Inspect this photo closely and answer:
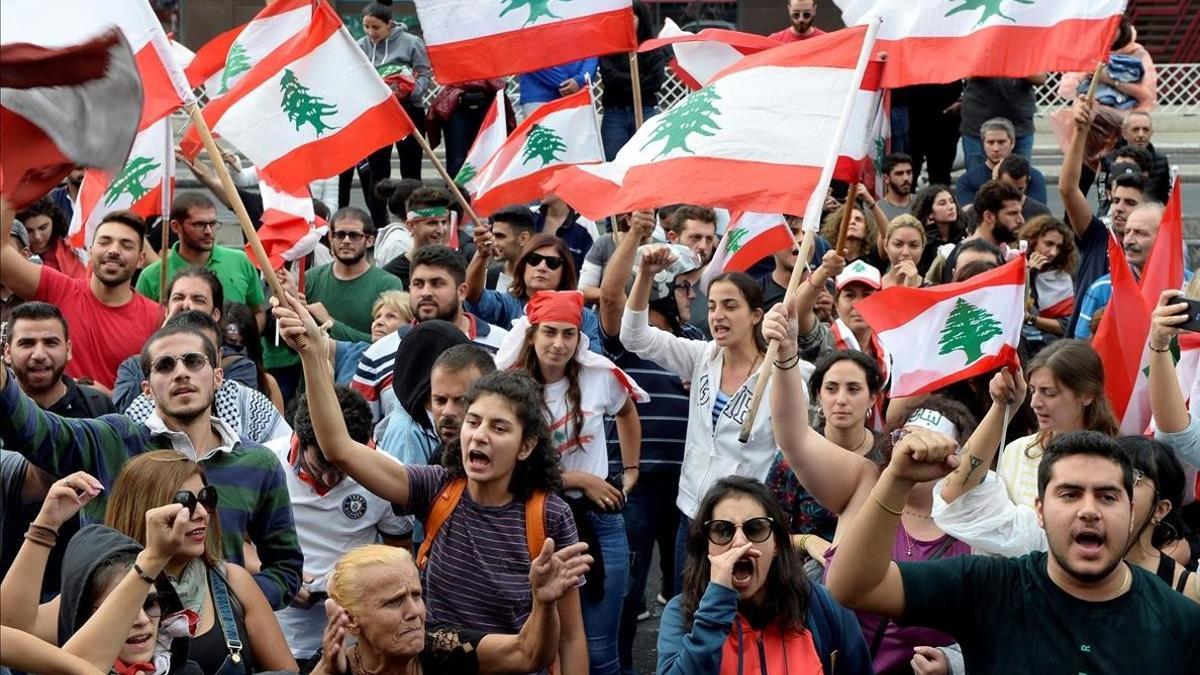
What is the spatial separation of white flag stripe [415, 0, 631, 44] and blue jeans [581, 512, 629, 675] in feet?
9.36

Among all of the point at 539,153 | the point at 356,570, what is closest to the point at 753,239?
the point at 539,153

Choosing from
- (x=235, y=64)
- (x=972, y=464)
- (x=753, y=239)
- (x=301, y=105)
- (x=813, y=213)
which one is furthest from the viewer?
(x=753, y=239)

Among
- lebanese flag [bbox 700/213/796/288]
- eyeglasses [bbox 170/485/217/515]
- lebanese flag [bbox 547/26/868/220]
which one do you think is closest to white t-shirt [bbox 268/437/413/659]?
eyeglasses [bbox 170/485/217/515]

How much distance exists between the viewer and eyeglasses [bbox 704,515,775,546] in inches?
198

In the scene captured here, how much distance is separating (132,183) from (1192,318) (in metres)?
5.17

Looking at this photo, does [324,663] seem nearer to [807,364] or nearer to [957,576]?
[957,576]

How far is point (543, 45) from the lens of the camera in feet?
27.8

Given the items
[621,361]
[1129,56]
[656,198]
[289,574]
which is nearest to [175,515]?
[289,574]

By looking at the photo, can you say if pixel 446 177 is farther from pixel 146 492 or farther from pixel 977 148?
pixel 977 148

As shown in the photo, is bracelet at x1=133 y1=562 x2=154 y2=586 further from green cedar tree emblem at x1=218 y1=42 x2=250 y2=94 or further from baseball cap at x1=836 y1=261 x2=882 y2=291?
baseball cap at x1=836 y1=261 x2=882 y2=291

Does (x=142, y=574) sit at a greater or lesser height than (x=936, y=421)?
greater

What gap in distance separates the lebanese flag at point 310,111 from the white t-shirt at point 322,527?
1.99m

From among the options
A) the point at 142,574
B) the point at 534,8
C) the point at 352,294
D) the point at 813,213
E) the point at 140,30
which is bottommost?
the point at 352,294

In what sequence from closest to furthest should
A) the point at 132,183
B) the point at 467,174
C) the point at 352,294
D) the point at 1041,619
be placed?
the point at 1041,619 < the point at 132,183 < the point at 352,294 < the point at 467,174
